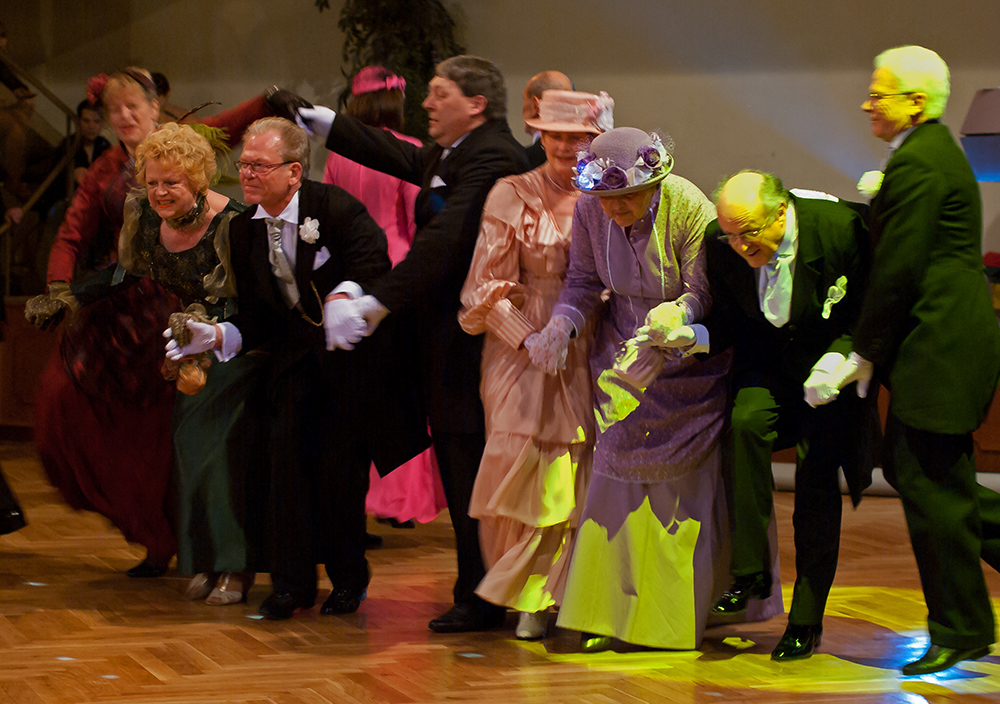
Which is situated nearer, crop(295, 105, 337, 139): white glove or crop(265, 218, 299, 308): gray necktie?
crop(265, 218, 299, 308): gray necktie

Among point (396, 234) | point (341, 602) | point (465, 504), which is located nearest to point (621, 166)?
point (465, 504)

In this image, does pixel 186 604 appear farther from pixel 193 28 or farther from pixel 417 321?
pixel 193 28

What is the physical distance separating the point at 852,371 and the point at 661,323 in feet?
1.48

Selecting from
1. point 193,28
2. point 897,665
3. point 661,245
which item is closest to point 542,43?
point 193,28

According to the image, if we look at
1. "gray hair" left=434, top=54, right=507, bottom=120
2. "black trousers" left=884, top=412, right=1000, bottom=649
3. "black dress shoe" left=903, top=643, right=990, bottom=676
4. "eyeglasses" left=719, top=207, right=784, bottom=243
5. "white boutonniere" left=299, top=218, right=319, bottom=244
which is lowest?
"black dress shoe" left=903, top=643, right=990, bottom=676

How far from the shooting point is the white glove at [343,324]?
3217mm

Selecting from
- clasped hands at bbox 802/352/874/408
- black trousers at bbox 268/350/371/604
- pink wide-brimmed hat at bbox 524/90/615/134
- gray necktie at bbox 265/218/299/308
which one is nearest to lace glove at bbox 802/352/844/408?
clasped hands at bbox 802/352/874/408

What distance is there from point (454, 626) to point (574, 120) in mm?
1406

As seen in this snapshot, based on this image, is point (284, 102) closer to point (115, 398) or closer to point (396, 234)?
point (396, 234)

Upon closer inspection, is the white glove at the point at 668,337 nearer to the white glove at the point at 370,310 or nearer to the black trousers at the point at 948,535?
the black trousers at the point at 948,535

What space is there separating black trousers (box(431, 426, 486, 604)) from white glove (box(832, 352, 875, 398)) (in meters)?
1.05

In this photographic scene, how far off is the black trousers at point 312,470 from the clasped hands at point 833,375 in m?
1.34

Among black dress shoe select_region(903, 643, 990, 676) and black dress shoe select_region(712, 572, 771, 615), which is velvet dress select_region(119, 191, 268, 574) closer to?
black dress shoe select_region(712, 572, 771, 615)

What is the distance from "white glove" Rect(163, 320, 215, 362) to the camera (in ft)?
11.5
